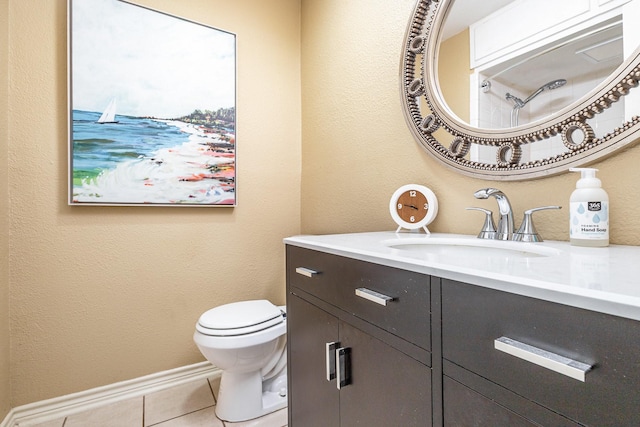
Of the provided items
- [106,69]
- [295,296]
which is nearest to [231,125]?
[106,69]

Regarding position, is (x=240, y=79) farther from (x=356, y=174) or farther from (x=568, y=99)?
(x=568, y=99)

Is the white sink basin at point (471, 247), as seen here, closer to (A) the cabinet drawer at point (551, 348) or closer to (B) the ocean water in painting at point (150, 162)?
(A) the cabinet drawer at point (551, 348)

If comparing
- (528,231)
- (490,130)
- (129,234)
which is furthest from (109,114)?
(528,231)

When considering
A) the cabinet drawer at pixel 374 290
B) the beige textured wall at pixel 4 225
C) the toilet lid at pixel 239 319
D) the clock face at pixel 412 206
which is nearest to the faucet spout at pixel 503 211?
the clock face at pixel 412 206

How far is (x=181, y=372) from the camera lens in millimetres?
1718

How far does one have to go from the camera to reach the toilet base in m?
1.42

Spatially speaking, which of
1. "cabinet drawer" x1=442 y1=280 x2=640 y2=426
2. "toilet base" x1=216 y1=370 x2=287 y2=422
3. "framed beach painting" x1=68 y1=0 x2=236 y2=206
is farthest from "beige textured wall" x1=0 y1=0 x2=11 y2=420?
"cabinet drawer" x1=442 y1=280 x2=640 y2=426

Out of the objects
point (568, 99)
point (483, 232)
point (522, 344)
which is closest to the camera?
point (522, 344)

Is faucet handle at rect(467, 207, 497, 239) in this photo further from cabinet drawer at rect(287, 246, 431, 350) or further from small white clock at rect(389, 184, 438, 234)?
cabinet drawer at rect(287, 246, 431, 350)

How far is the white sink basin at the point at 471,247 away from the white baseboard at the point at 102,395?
1435mm

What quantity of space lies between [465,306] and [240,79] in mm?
1806

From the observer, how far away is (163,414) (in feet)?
4.80

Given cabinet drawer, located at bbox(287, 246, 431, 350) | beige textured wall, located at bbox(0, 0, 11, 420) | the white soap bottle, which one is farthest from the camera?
beige textured wall, located at bbox(0, 0, 11, 420)

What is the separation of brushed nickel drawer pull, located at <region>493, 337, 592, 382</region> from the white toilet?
112cm
